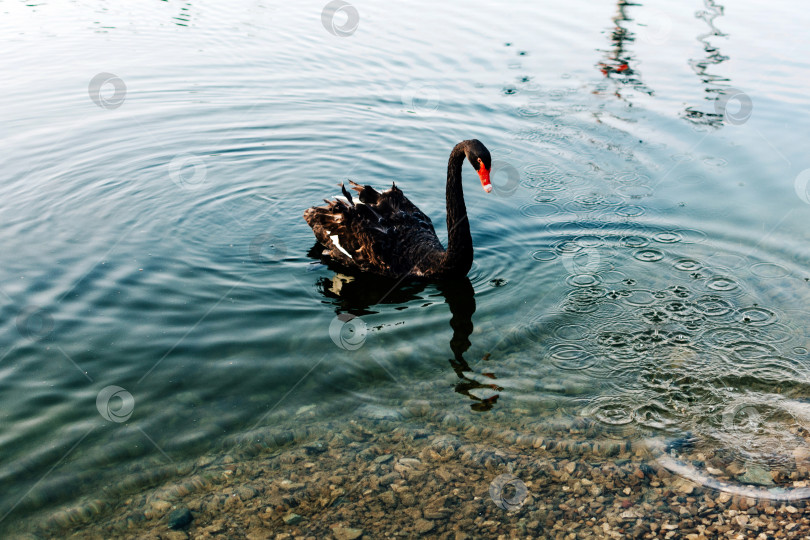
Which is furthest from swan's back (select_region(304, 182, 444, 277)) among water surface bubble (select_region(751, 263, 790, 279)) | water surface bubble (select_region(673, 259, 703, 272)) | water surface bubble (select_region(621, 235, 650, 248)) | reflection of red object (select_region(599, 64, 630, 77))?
reflection of red object (select_region(599, 64, 630, 77))

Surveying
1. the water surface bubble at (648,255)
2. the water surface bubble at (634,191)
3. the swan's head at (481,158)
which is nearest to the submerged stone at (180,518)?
the swan's head at (481,158)

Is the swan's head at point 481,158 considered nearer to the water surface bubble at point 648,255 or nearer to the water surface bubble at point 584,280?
the water surface bubble at point 584,280

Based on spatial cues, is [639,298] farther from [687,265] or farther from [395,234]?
[395,234]

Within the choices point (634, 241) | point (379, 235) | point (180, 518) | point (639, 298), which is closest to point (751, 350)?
point (639, 298)

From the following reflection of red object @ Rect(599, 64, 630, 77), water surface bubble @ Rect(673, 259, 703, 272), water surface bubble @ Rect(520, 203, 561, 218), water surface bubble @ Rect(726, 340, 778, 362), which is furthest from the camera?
reflection of red object @ Rect(599, 64, 630, 77)

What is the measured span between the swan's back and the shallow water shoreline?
2.18 metres

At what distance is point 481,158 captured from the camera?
19.3 feet

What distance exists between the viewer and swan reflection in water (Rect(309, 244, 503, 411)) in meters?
5.86

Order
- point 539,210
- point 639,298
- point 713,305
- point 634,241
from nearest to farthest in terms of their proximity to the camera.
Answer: point 713,305 → point 639,298 → point 634,241 → point 539,210

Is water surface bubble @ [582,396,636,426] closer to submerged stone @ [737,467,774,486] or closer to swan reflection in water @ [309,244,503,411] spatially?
submerged stone @ [737,467,774,486]

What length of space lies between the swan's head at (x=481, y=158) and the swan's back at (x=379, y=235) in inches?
34.7

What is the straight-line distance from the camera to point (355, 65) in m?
13.6

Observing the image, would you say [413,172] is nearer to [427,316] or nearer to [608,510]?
[427,316]

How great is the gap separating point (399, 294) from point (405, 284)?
0.61ft
